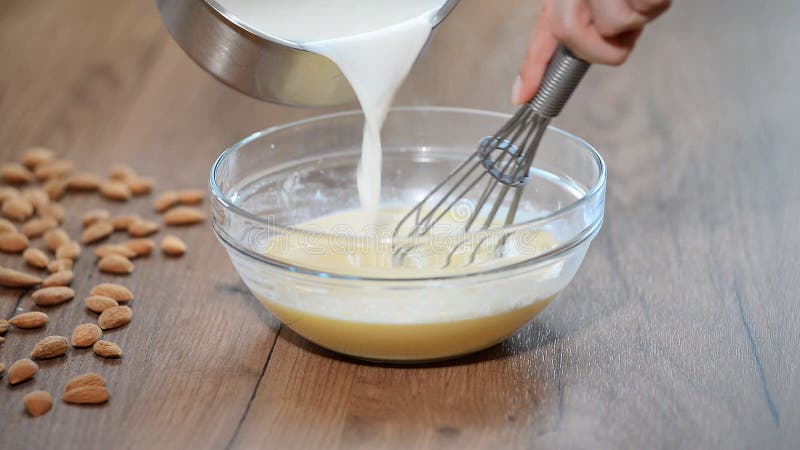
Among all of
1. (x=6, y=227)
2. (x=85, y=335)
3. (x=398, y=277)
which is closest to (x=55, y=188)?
(x=6, y=227)

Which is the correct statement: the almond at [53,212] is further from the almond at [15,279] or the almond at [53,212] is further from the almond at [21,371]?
the almond at [21,371]

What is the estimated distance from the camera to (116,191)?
4.42 ft

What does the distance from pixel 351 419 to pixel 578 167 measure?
1.26 ft

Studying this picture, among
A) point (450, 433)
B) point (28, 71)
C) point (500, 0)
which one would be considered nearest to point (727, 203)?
point (450, 433)

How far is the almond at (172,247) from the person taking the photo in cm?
119

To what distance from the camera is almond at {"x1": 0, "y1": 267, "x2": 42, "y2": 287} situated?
1.09 meters

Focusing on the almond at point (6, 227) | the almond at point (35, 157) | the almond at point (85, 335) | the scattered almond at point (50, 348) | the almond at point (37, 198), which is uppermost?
the scattered almond at point (50, 348)

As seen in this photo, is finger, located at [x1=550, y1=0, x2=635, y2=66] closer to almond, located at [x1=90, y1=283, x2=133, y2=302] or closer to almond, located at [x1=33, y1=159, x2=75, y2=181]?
almond, located at [x1=90, y1=283, x2=133, y2=302]

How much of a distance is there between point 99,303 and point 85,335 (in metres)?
0.07

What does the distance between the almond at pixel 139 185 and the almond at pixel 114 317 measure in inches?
14.5

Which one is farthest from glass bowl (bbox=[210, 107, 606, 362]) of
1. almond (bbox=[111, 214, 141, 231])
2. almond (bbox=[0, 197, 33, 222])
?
almond (bbox=[0, 197, 33, 222])

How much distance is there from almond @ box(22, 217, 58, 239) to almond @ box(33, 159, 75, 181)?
0.16m

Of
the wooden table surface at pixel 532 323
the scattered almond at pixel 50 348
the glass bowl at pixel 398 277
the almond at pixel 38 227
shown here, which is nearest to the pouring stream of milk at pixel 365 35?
the glass bowl at pixel 398 277

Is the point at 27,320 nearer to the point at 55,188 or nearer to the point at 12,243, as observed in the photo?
the point at 12,243
